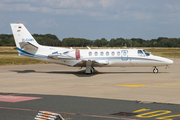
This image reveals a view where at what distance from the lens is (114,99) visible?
13.6 meters

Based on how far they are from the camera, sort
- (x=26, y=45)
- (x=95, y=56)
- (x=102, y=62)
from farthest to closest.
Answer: (x=26, y=45), (x=95, y=56), (x=102, y=62)

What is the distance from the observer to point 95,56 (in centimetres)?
2841

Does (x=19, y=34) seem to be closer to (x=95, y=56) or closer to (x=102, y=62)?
(x=95, y=56)

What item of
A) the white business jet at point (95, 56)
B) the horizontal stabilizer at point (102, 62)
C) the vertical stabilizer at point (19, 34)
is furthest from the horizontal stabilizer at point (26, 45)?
the horizontal stabilizer at point (102, 62)

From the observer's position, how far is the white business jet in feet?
91.9

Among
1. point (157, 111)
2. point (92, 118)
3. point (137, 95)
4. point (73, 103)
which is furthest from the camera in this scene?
point (137, 95)

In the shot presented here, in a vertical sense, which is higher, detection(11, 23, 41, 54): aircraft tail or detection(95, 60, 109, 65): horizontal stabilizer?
detection(11, 23, 41, 54): aircraft tail

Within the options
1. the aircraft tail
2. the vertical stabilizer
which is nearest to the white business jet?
the aircraft tail

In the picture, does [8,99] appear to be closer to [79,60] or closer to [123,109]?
[123,109]

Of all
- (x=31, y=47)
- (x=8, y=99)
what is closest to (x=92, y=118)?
(x=8, y=99)

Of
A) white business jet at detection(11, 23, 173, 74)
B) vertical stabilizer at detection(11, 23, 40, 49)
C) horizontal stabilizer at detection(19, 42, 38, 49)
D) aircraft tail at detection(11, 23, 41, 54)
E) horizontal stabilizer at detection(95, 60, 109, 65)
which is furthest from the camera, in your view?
vertical stabilizer at detection(11, 23, 40, 49)

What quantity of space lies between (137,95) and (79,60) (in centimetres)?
1450

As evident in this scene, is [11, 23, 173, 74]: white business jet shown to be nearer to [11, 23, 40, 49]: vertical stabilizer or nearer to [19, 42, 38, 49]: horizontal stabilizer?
[19, 42, 38, 49]: horizontal stabilizer

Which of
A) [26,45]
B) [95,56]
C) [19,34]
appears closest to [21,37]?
[19,34]
